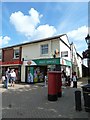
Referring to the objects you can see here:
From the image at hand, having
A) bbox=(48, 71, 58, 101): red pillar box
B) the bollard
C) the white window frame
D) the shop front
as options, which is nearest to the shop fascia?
the shop front

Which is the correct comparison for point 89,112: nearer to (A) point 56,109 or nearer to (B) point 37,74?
(A) point 56,109

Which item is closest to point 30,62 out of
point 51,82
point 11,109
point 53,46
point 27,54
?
point 27,54

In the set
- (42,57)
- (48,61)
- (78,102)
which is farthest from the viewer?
(42,57)

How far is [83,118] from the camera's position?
6.96 m

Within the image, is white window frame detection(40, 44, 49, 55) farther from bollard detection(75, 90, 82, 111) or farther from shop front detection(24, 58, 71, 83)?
bollard detection(75, 90, 82, 111)

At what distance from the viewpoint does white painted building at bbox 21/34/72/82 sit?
2108 centimetres

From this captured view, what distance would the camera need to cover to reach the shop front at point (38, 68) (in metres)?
21.0

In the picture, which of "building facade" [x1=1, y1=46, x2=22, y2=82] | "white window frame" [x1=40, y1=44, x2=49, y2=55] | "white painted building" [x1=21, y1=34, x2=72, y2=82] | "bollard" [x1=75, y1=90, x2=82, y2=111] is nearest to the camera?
"bollard" [x1=75, y1=90, x2=82, y2=111]

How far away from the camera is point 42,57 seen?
22016mm

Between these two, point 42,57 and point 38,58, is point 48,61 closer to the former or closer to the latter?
point 42,57

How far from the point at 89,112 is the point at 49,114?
1.75 m

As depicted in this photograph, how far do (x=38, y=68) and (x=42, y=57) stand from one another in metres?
1.71

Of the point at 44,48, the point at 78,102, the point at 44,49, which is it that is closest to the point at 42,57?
the point at 44,49

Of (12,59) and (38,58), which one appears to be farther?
(12,59)
